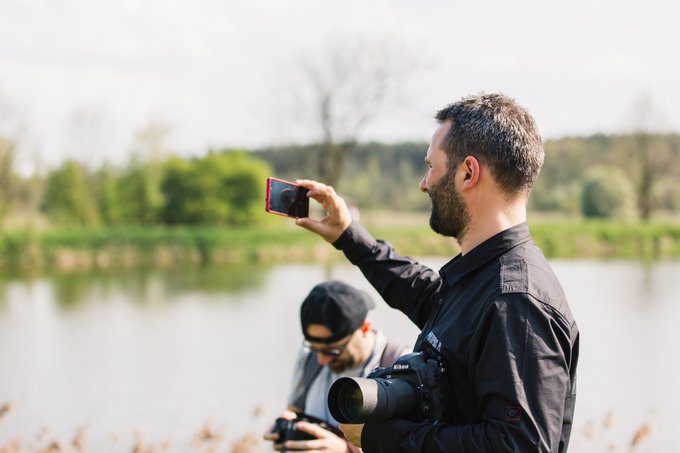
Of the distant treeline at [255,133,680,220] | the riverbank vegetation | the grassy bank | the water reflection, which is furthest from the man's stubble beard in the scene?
the distant treeline at [255,133,680,220]

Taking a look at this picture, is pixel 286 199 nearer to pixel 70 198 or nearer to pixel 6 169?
pixel 6 169

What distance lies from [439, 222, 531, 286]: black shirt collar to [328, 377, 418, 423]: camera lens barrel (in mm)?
304

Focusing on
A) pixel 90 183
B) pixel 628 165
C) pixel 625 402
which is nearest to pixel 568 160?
pixel 628 165

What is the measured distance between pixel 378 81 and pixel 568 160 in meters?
34.8

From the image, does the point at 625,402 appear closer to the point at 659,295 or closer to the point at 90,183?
the point at 659,295

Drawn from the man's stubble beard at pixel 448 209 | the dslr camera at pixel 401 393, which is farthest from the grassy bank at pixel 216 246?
the dslr camera at pixel 401 393

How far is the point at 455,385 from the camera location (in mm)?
1711

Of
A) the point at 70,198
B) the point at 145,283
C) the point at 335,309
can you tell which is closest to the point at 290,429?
the point at 335,309

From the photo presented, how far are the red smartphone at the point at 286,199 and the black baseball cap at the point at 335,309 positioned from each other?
0.88 meters

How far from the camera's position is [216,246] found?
1082 inches

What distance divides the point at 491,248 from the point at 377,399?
0.43m

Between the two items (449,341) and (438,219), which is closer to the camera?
(449,341)

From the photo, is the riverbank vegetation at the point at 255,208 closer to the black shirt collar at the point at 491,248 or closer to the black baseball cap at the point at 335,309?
the black baseball cap at the point at 335,309

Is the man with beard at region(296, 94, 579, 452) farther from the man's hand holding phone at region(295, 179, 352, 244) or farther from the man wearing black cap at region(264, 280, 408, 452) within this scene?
the man wearing black cap at region(264, 280, 408, 452)
